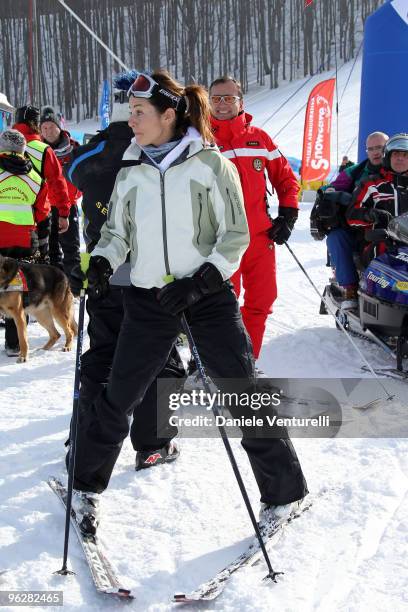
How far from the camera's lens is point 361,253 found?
5711 mm

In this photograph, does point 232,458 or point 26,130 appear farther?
point 26,130

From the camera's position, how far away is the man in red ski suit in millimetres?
4242

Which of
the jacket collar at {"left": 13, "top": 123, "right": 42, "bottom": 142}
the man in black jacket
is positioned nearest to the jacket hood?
the man in black jacket

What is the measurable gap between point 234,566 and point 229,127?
2845 millimetres

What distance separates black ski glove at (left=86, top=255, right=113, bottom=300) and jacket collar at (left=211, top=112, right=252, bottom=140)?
1994mm

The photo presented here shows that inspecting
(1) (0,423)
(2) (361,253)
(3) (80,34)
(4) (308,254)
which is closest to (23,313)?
(1) (0,423)

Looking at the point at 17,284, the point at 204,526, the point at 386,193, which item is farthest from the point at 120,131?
the point at 386,193

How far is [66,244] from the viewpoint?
7.13 metres

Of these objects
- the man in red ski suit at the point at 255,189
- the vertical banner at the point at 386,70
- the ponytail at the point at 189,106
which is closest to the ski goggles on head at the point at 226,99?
the man in red ski suit at the point at 255,189

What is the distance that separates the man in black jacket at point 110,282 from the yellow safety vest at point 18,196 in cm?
A: 250

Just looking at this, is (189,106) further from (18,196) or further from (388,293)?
(18,196)

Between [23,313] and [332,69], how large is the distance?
3621cm

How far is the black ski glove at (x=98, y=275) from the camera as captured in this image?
8.43 ft

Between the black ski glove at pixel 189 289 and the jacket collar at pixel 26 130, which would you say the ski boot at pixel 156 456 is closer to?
the black ski glove at pixel 189 289
